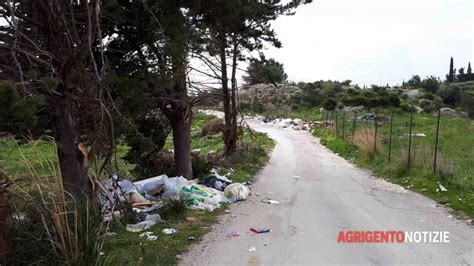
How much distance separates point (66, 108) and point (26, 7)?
146 cm

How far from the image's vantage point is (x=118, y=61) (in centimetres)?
860

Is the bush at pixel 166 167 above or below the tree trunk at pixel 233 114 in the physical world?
below

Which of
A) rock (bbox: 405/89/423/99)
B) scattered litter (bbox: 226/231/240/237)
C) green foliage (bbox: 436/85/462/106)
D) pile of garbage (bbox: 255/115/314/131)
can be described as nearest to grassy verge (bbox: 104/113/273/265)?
scattered litter (bbox: 226/231/240/237)

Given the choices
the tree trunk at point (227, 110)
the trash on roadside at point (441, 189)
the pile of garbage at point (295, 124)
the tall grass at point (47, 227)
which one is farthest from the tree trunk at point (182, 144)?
the pile of garbage at point (295, 124)

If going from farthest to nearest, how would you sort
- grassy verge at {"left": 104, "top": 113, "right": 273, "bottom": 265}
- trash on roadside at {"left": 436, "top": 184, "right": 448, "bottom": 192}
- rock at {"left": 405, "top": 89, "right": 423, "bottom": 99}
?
rock at {"left": 405, "top": 89, "right": 423, "bottom": 99} < trash on roadside at {"left": 436, "top": 184, "right": 448, "bottom": 192} < grassy verge at {"left": 104, "top": 113, "right": 273, "bottom": 265}

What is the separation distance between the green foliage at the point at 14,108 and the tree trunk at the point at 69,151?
1.35 meters

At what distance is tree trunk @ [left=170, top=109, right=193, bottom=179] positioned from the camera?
1195cm

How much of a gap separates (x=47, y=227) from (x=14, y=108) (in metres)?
1.19

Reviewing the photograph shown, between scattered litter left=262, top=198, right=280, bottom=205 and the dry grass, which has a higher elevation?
the dry grass

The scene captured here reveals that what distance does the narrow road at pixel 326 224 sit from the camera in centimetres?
598

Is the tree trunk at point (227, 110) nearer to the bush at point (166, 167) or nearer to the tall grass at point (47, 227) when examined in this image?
the bush at point (166, 167)

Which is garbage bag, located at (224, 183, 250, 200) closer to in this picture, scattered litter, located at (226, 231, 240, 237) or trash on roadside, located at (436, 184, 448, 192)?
scattered litter, located at (226, 231, 240, 237)

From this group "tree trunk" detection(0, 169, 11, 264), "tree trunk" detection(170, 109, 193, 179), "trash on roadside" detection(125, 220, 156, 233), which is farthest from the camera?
"tree trunk" detection(170, 109, 193, 179)

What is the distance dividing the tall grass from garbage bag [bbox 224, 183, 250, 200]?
5.18 meters
